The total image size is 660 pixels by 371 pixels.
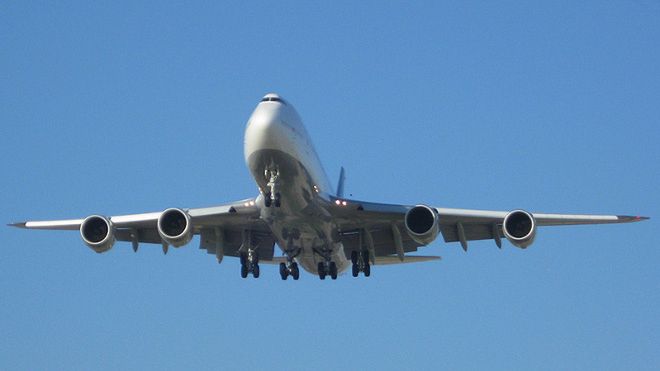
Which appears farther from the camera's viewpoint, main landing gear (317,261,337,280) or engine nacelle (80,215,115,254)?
main landing gear (317,261,337,280)

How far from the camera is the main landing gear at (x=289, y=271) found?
40062 millimetres

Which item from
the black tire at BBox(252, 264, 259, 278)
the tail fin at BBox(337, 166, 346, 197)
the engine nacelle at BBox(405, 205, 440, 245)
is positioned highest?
the tail fin at BBox(337, 166, 346, 197)

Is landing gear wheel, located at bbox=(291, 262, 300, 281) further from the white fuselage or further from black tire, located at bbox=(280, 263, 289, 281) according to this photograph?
the white fuselage

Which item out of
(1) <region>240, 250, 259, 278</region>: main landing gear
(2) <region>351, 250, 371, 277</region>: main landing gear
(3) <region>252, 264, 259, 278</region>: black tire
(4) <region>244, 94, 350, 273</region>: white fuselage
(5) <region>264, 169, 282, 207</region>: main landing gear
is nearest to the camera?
(4) <region>244, 94, 350, 273</region>: white fuselage

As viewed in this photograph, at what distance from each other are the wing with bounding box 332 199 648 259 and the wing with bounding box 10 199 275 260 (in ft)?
9.61

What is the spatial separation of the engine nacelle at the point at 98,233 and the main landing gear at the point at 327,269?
757cm

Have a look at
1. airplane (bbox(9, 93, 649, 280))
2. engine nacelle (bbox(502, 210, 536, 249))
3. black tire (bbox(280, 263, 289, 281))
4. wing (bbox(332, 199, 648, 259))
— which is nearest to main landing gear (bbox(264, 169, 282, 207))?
airplane (bbox(9, 93, 649, 280))

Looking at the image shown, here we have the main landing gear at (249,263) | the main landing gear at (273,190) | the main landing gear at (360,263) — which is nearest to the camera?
the main landing gear at (273,190)

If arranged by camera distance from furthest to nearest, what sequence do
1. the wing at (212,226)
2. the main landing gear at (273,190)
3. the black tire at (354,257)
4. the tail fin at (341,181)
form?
the tail fin at (341,181) → the black tire at (354,257) → the wing at (212,226) → the main landing gear at (273,190)

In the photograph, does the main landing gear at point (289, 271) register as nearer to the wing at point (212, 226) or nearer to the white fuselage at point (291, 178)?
the white fuselage at point (291, 178)

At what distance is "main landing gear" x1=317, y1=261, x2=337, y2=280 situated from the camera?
4066cm

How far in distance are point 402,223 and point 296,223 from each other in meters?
4.50

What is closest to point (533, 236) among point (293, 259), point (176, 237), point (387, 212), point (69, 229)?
point (387, 212)

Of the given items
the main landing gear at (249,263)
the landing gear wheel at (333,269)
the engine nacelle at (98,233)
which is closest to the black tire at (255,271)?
the main landing gear at (249,263)
